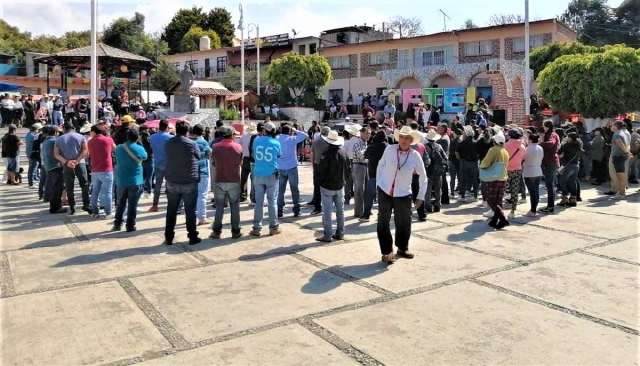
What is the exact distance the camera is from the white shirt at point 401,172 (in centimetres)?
655

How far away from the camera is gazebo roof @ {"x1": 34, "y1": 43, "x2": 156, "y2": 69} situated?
22547mm

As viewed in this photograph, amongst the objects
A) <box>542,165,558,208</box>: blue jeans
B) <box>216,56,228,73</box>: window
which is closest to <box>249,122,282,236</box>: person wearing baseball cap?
<box>542,165,558,208</box>: blue jeans

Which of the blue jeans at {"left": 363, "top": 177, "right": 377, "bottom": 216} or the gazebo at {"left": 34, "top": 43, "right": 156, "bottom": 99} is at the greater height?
the gazebo at {"left": 34, "top": 43, "right": 156, "bottom": 99}

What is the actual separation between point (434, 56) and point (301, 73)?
10.8m

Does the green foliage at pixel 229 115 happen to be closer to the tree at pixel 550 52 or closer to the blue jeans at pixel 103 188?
the blue jeans at pixel 103 188

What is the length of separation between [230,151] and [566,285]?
4694 mm

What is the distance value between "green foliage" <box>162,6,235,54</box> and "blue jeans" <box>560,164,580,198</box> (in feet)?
187

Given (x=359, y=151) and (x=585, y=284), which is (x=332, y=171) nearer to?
(x=359, y=151)

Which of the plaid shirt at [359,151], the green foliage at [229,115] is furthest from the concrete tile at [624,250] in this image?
the green foliage at [229,115]

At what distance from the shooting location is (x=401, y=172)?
6547 millimetres

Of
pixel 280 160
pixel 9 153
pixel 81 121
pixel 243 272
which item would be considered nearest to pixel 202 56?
pixel 81 121

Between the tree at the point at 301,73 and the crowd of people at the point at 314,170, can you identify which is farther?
the tree at the point at 301,73

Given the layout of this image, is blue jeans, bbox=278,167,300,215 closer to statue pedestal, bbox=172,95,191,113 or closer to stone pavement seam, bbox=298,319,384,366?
stone pavement seam, bbox=298,319,384,366

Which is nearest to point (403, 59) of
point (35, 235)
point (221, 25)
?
point (221, 25)
